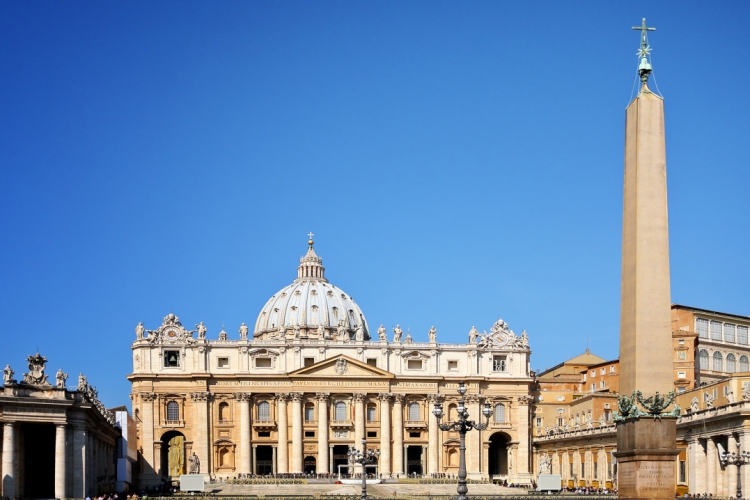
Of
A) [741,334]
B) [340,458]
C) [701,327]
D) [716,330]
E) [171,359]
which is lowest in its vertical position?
[340,458]

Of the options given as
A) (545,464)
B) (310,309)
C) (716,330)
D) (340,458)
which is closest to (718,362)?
(716,330)

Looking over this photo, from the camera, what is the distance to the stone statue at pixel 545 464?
107 meters

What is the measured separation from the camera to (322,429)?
375ft

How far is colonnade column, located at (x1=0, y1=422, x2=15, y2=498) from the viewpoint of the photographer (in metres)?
52.8

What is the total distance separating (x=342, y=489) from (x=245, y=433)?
22.6m

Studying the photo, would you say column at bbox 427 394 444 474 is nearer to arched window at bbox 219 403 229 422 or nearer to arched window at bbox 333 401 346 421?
arched window at bbox 333 401 346 421

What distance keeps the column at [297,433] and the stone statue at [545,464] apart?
2318cm

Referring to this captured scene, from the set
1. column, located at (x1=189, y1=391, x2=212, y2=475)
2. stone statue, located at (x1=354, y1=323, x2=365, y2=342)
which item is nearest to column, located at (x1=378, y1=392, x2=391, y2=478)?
column, located at (x1=189, y1=391, x2=212, y2=475)

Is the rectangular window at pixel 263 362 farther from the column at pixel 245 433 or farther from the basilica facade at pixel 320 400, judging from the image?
the column at pixel 245 433

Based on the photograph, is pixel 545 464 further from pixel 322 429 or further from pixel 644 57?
pixel 644 57

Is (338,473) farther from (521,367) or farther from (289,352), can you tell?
(521,367)

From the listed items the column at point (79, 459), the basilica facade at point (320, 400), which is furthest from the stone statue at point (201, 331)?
the column at point (79, 459)

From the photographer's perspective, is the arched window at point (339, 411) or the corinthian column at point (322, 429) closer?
the corinthian column at point (322, 429)

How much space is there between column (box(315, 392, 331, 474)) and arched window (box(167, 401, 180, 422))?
13583 mm
